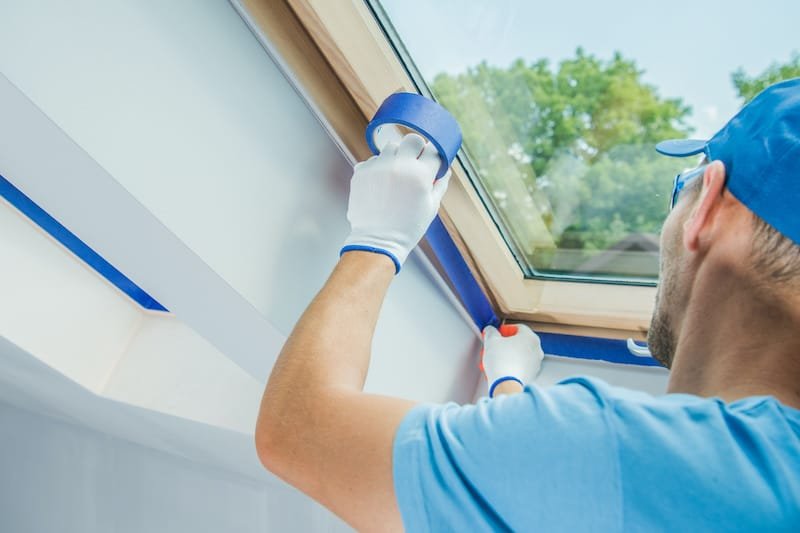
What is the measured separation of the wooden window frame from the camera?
907 millimetres

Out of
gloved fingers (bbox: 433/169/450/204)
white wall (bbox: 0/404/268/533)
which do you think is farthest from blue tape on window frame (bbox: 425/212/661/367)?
white wall (bbox: 0/404/268/533)

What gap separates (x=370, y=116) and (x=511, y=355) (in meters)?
0.63

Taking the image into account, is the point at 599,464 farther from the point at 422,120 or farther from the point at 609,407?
the point at 422,120

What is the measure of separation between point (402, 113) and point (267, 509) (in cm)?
155

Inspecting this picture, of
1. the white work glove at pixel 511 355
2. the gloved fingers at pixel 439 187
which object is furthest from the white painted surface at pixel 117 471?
the gloved fingers at pixel 439 187

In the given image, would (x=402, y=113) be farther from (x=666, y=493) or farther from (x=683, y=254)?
(x=666, y=493)

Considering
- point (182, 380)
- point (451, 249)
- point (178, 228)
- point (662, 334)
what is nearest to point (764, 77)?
point (662, 334)

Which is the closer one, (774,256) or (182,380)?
(774,256)

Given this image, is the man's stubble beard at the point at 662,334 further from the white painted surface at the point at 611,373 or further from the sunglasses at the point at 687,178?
the white painted surface at the point at 611,373

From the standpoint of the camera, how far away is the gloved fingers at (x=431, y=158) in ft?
3.32

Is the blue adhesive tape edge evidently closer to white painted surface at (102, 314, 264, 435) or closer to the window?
the window

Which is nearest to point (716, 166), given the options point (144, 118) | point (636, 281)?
point (636, 281)

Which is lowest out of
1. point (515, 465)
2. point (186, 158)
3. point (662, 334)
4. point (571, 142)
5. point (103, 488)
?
point (515, 465)

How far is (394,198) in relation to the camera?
Result: 3.20 ft
